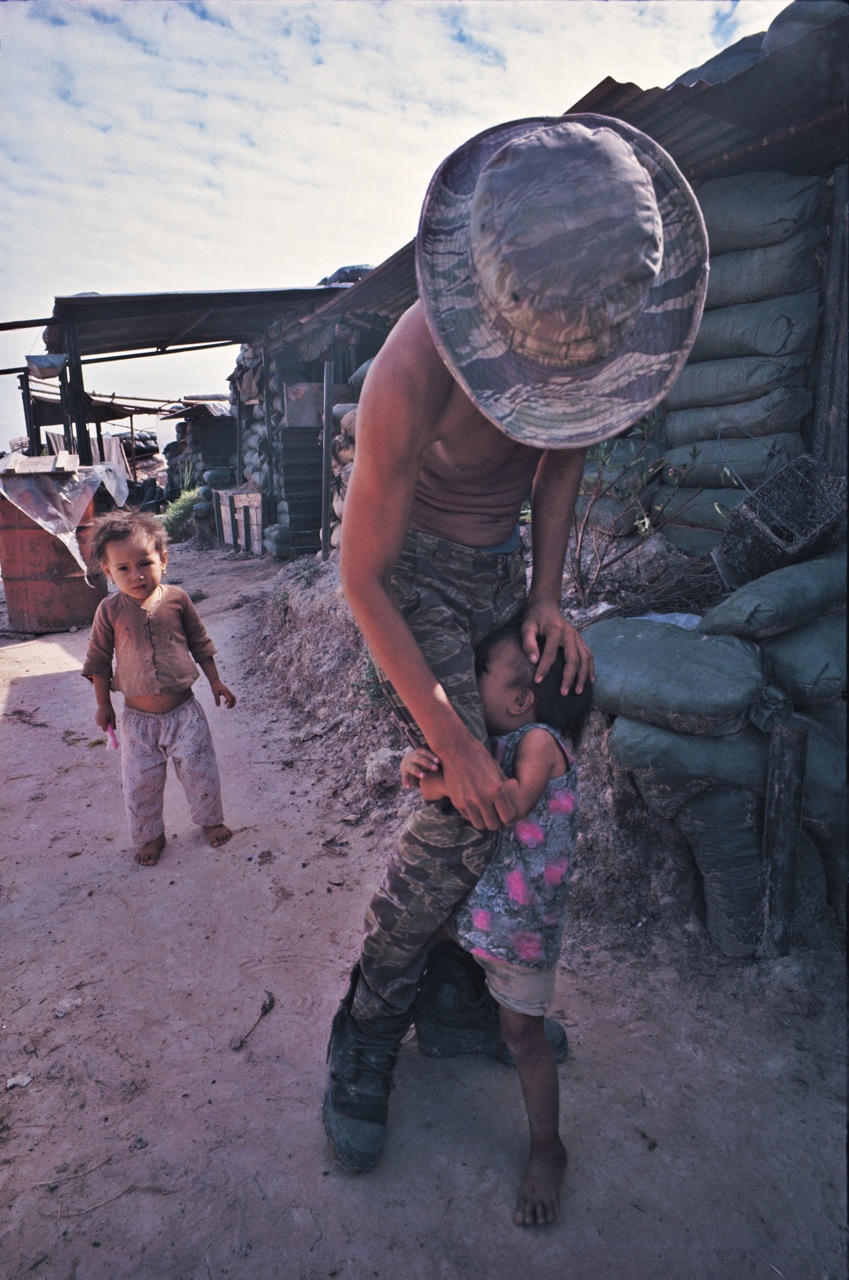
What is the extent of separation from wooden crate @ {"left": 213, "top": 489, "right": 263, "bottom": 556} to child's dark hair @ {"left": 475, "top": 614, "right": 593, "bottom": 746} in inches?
350

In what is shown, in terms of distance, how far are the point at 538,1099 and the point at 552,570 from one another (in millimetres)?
1195

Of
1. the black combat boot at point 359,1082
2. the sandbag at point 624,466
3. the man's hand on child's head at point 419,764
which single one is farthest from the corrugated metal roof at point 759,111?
the black combat boot at point 359,1082

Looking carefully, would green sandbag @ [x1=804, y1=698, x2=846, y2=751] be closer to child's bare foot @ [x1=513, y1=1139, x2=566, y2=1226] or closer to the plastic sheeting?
child's bare foot @ [x1=513, y1=1139, x2=566, y2=1226]

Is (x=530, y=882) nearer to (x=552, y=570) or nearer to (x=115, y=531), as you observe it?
(x=552, y=570)

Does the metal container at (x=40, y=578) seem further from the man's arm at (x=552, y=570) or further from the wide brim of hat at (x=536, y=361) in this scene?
the wide brim of hat at (x=536, y=361)

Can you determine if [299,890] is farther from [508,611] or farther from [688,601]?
[688,601]

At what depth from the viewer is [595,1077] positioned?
186cm

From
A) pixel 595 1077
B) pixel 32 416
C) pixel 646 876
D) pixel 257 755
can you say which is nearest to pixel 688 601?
pixel 646 876

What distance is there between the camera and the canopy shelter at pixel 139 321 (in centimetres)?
818

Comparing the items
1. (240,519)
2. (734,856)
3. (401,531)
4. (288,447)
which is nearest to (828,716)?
(734,856)

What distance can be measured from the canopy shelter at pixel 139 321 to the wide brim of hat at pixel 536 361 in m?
7.81

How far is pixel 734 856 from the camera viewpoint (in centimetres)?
221

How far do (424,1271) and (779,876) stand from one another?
4.72ft

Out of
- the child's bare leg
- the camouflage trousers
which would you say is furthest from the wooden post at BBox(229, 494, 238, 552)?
the child's bare leg
